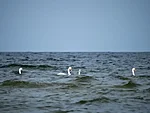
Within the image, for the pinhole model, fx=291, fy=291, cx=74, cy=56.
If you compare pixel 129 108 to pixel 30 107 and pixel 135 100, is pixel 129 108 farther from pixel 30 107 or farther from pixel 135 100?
A: pixel 30 107

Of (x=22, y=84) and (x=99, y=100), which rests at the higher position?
(x=22, y=84)

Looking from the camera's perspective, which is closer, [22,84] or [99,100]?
[99,100]

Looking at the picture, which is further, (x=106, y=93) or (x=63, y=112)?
(x=106, y=93)

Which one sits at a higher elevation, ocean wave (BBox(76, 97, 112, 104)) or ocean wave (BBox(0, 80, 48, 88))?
ocean wave (BBox(0, 80, 48, 88))

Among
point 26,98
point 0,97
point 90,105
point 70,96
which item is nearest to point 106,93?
point 70,96

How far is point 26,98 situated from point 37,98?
0.52 m

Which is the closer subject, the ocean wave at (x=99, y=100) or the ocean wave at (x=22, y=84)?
the ocean wave at (x=99, y=100)

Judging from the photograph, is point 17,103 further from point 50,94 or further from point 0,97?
point 50,94

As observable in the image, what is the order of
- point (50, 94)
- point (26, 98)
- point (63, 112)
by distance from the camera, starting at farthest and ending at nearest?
point (50, 94) → point (26, 98) → point (63, 112)

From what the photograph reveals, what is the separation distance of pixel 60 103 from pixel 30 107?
1526 millimetres

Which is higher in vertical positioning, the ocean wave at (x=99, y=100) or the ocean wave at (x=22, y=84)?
the ocean wave at (x=22, y=84)

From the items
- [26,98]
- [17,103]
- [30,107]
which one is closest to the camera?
[30,107]

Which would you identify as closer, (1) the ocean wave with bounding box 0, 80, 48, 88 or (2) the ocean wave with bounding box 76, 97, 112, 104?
(2) the ocean wave with bounding box 76, 97, 112, 104

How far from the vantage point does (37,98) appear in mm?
13758
